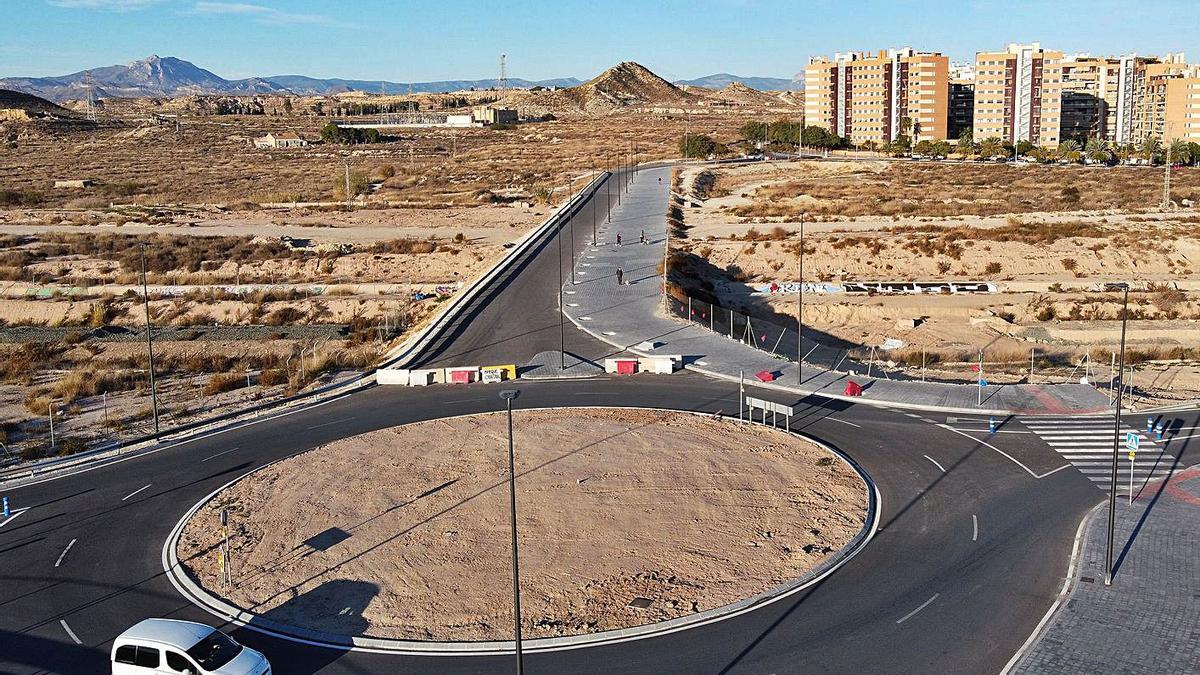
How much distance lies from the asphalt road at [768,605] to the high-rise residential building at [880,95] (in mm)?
119681

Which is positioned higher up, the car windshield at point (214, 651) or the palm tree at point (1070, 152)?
the palm tree at point (1070, 152)

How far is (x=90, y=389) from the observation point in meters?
41.8

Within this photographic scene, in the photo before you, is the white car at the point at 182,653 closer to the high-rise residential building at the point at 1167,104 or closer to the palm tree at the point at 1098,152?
the palm tree at the point at 1098,152

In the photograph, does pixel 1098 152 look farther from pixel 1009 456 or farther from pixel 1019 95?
pixel 1009 456

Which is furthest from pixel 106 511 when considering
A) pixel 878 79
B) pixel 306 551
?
pixel 878 79

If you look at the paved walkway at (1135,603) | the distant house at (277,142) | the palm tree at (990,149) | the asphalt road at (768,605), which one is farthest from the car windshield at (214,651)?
the distant house at (277,142)

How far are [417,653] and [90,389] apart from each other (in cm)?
2911

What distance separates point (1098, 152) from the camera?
4815 inches

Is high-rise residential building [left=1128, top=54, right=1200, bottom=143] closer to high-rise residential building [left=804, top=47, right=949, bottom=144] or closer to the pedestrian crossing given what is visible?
high-rise residential building [left=804, top=47, right=949, bottom=144]

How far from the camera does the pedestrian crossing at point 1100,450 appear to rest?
92.0 ft

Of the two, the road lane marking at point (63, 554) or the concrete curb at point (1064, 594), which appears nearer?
the concrete curb at point (1064, 594)

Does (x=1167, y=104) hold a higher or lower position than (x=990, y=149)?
higher

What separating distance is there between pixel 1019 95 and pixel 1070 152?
56.2ft

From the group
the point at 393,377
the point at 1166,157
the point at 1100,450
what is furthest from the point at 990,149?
the point at 393,377
